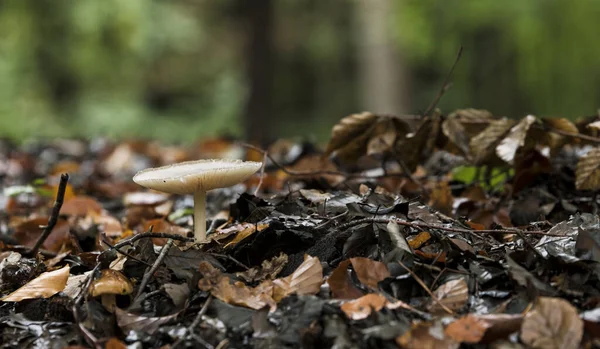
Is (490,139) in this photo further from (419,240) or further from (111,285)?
(111,285)

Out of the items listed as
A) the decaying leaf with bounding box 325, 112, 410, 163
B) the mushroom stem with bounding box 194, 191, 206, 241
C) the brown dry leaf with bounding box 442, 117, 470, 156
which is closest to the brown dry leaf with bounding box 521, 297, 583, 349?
the mushroom stem with bounding box 194, 191, 206, 241

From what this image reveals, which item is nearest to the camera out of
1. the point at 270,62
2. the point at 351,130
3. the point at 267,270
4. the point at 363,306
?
the point at 363,306

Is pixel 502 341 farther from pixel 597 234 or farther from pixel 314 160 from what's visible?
pixel 314 160

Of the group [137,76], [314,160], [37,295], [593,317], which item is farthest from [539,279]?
A: [137,76]

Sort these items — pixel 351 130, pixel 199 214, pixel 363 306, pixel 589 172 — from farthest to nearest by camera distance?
pixel 351 130
pixel 589 172
pixel 199 214
pixel 363 306

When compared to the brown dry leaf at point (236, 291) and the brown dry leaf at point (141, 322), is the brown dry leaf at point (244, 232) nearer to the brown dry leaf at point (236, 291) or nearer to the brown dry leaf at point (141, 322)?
the brown dry leaf at point (236, 291)

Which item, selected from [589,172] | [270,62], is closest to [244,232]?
[589,172]

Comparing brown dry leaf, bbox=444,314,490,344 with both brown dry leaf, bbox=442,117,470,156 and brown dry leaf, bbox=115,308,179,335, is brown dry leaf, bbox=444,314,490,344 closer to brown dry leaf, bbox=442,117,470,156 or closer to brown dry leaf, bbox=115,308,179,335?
brown dry leaf, bbox=115,308,179,335
